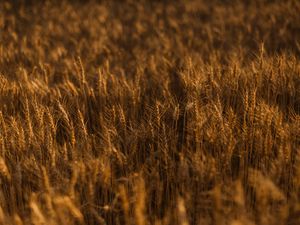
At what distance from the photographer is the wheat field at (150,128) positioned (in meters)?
1.18

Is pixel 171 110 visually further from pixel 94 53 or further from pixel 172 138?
pixel 94 53

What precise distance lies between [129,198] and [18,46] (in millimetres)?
2640

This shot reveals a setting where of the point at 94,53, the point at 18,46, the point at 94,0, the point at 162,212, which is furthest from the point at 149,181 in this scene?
the point at 94,0

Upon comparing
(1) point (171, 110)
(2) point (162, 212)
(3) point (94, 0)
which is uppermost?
(3) point (94, 0)

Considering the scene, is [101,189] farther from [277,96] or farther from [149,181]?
[277,96]

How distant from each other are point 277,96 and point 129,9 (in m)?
3.76

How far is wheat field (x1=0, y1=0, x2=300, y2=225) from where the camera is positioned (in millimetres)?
1179

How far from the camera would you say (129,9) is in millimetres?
5289

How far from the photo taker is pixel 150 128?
1557 mm

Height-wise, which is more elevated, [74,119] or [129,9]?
[129,9]

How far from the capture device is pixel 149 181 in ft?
4.54

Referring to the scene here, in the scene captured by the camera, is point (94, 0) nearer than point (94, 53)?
No

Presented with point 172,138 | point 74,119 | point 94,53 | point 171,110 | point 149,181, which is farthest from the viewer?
point 94,53

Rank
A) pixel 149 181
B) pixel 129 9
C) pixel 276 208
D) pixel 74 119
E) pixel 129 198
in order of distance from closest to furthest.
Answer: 1. pixel 276 208
2. pixel 129 198
3. pixel 149 181
4. pixel 74 119
5. pixel 129 9
